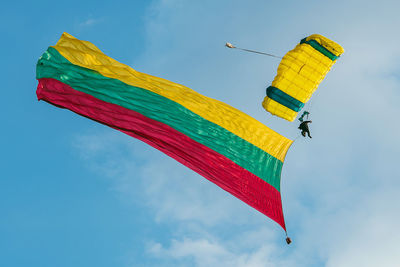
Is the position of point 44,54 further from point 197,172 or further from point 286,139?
point 286,139

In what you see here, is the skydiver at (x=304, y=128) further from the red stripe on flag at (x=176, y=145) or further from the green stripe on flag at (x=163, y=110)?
the red stripe on flag at (x=176, y=145)

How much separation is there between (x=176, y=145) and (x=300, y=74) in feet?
13.5

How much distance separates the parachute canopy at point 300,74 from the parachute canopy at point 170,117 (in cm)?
113

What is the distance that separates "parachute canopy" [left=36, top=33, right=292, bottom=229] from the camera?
31.2ft

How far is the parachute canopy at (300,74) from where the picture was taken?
40.0ft

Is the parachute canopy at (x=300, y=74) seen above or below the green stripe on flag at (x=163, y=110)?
above

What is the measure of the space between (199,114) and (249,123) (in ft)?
4.34

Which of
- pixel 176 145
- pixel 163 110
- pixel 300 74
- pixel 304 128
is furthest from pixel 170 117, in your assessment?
pixel 304 128

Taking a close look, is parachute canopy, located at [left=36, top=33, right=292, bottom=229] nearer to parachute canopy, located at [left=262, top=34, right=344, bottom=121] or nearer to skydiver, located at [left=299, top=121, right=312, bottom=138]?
parachute canopy, located at [left=262, top=34, right=344, bottom=121]

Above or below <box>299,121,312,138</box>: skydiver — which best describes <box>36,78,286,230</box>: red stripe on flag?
below

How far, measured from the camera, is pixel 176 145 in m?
9.98

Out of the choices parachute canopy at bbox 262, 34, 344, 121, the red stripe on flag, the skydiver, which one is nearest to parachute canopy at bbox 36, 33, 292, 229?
the red stripe on flag

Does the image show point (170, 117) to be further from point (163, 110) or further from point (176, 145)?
point (176, 145)

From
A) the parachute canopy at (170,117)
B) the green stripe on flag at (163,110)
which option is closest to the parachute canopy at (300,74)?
Answer: the parachute canopy at (170,117)
